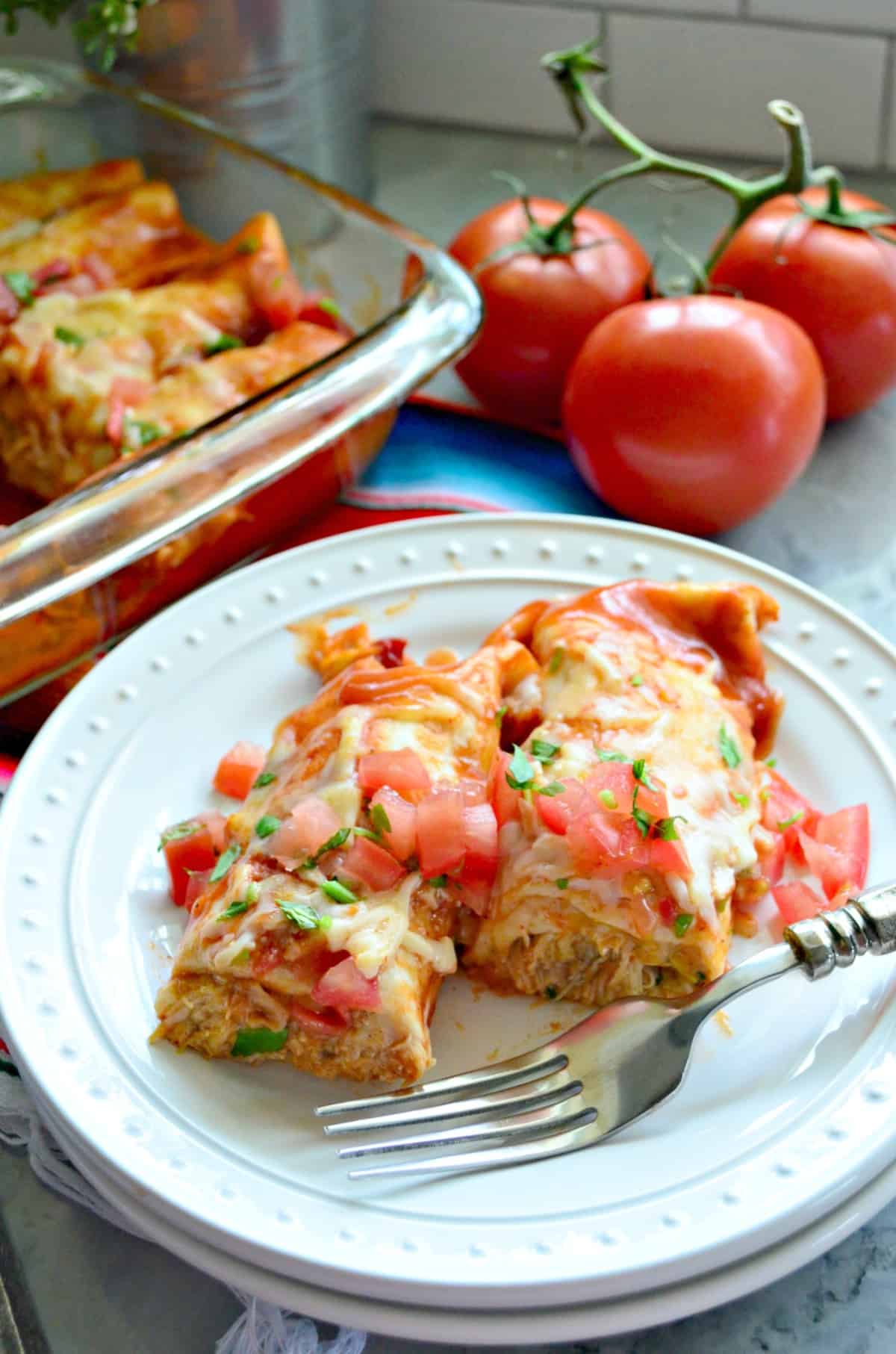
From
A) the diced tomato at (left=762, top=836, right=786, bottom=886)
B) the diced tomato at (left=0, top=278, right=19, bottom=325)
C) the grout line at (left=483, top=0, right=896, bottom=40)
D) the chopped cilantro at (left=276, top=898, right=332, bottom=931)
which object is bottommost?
the diced tomato at (left=762, top=836, right=786, bottom=886)

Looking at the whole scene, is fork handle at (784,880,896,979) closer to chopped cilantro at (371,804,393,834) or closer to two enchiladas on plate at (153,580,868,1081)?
two enchiladas on plate at (153,580,868,1081)

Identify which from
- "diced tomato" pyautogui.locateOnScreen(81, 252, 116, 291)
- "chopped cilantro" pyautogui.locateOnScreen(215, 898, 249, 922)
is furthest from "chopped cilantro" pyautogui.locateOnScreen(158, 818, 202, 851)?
"diced tomato" pyautogui.locateOnScreen(81, 252, 116, 291)

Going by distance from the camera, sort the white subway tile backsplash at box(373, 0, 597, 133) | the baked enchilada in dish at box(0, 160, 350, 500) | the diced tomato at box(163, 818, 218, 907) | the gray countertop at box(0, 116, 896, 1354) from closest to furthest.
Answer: the gray countertop at box(0, 116, 896, 1354), the diced tomato at box(163, 818, 218, 907), the baked enchilada in dish at box(0, 160, 350, 500), the white subway tile backsplash at box(373, 0, 597, 133)

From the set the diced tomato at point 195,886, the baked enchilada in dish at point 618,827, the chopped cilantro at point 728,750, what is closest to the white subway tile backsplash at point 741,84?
the baked enchilada in dish at point 618,827

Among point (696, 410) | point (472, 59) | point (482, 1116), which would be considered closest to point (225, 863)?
point (482, 1116)

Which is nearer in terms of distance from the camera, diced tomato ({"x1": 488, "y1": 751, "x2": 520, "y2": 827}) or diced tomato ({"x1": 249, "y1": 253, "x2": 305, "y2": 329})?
diced tomato ({"x1": 488, "y1": 751, "x2": 520, "y2": 827})

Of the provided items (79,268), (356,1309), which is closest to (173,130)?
(79,268)

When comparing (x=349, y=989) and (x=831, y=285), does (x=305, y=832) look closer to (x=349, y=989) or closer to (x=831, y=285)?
→ (x=349, y=989)

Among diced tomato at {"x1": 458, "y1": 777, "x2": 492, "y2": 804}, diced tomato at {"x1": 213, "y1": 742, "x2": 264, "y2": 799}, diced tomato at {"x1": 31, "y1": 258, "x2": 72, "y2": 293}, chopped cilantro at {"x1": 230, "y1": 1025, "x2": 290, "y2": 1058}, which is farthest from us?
diced tomato at {"x1": 31, "y1": 258, "x2": 72, "y2": 293}
